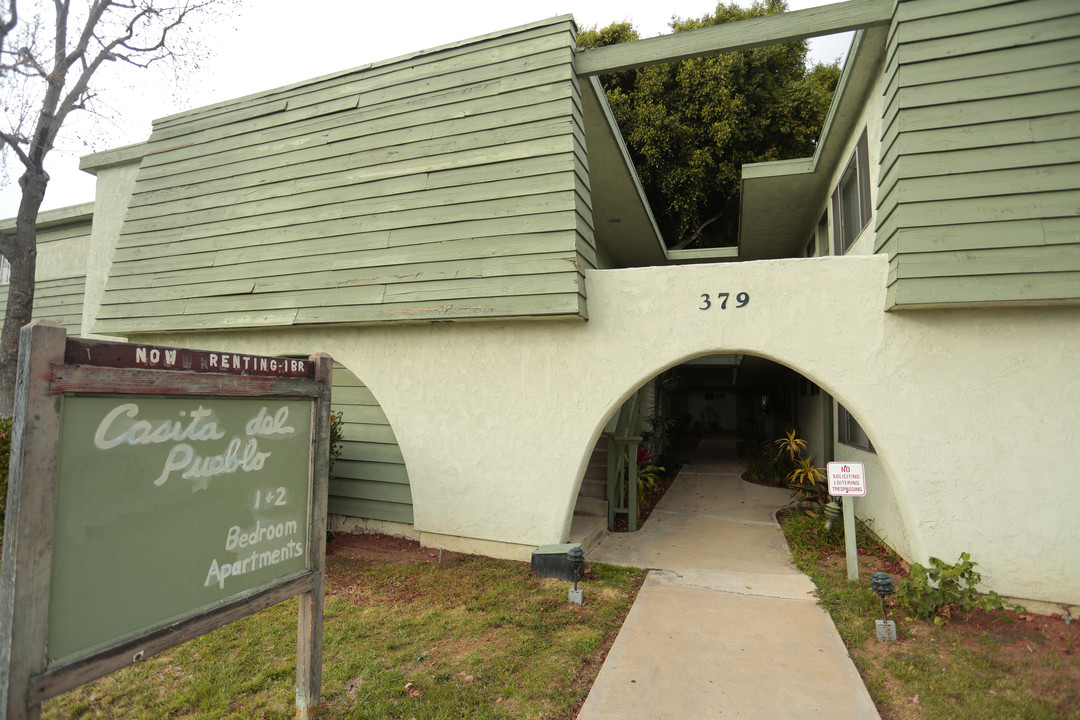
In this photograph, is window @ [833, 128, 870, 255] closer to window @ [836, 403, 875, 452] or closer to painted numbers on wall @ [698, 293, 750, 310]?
window @ [836, 403, 875, 452]

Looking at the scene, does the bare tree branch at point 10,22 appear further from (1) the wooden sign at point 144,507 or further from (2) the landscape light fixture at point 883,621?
(2) the landscape light fixture at point 883,621

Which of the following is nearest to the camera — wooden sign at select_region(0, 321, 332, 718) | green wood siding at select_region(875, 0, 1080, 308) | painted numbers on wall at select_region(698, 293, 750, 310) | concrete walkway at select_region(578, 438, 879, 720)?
wooden sign at select_region(0, 321, 332, 718)

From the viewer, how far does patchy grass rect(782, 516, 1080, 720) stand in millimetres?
3291

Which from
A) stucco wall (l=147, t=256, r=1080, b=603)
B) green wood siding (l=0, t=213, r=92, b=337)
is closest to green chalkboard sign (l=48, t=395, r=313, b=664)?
stucco wall (l=147, t=256, r=1080, b=603)

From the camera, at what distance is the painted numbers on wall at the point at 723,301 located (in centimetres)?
538

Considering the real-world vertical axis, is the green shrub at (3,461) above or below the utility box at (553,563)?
above

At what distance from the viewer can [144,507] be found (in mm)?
2471

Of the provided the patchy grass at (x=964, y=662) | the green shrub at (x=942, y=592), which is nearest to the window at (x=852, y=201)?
the green shrub at (x=942, y=592)

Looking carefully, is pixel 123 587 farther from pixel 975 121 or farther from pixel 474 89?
pixel 975 121

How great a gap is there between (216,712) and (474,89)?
6556mm

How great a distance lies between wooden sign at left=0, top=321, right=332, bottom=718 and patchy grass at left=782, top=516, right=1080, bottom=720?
12.4 ft

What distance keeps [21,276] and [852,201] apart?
1409 cm

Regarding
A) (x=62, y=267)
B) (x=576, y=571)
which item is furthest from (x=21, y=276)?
(x=576, y=571)

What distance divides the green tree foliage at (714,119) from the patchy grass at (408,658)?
16.0 m
